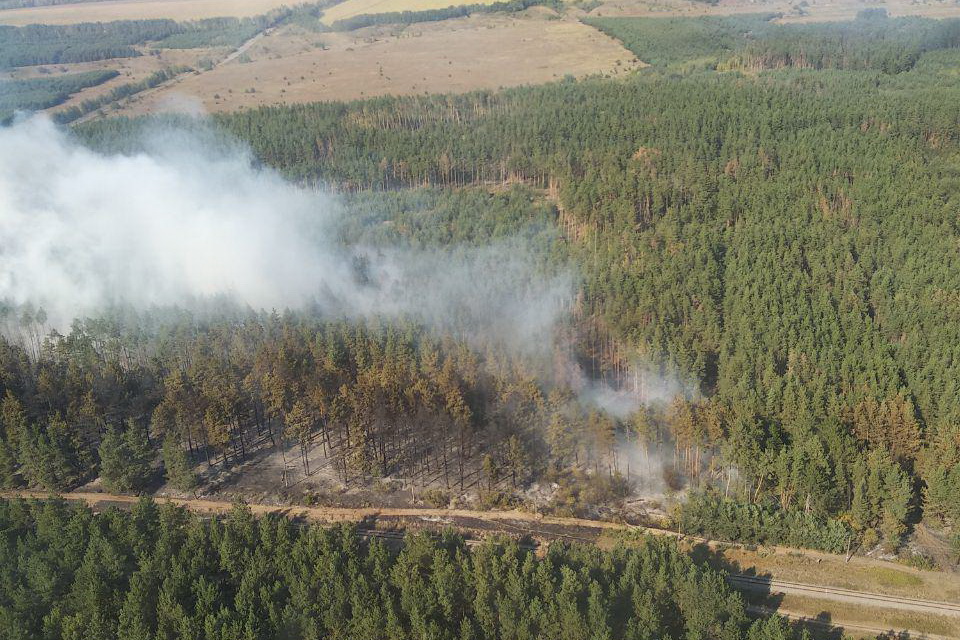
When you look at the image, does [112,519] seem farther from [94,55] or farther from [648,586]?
[94,55]

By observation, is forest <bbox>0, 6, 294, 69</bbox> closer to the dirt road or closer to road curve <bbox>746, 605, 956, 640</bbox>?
the dirt road

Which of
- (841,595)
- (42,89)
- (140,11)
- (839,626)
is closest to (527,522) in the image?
(841,595)

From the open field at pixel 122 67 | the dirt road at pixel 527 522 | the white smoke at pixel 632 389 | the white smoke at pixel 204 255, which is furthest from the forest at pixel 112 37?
the white smoke at pixel 632 389

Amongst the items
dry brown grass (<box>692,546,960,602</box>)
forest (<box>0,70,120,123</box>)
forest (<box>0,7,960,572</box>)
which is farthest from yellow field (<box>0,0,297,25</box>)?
dry brown grass (<box>692,546,960,602</box>)

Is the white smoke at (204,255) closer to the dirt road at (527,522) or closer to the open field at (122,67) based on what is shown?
the dirt road at (527,522)

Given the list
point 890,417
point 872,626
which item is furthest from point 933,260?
point 872,626

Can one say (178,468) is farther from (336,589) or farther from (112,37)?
(112,37)
